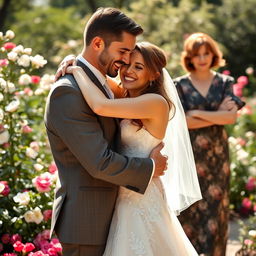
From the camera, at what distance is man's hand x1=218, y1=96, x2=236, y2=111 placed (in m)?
5.24

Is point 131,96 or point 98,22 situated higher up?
point 98,22

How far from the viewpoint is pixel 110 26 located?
316 cm

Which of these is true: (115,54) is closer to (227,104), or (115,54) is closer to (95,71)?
(95,71)

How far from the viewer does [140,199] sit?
337cm

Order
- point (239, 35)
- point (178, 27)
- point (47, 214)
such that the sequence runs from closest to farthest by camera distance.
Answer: point (47, 214), point (178, 27), point (239, 35)

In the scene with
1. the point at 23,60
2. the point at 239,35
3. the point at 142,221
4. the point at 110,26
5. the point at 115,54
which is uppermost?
the point at 110,26

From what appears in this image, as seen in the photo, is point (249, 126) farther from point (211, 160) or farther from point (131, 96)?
point (131, 96)

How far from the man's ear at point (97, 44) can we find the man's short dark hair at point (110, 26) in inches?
0.6

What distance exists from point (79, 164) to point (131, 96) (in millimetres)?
609

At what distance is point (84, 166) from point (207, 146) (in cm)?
244

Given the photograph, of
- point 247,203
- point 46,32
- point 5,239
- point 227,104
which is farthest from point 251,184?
point 46,32

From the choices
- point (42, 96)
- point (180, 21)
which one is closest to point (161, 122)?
point (42, 96)

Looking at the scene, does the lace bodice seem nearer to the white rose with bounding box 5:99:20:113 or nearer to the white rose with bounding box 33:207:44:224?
the white rose with bounding box 33:207:44:224

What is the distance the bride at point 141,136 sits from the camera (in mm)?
3199
